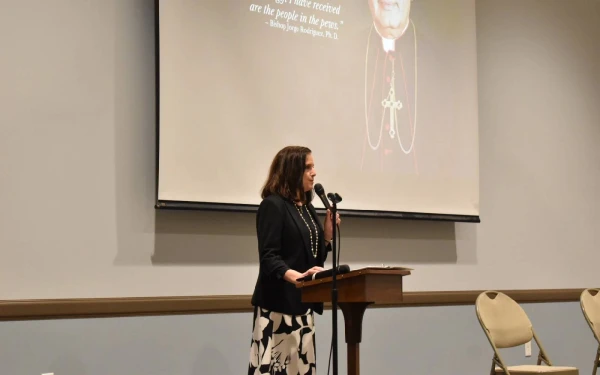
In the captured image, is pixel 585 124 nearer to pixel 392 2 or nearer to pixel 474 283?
pixel 474 283

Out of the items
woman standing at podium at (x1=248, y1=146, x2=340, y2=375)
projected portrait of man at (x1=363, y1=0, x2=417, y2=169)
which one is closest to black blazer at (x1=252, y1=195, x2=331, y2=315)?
woman standing at podium at (x1=248, y1=146, x2=340, y2=375)

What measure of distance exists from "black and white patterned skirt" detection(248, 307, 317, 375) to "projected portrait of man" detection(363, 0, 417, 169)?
1.82 metres

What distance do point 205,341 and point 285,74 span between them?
163 centimetres

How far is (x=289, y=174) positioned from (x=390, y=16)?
2029 millimetres

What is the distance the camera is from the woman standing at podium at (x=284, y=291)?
285 centimetres

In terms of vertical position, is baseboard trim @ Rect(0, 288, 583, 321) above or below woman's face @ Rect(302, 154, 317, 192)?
below

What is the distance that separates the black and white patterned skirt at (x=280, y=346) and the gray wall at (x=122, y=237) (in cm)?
102

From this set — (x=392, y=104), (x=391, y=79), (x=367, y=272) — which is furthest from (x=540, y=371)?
(x=391, y=79)

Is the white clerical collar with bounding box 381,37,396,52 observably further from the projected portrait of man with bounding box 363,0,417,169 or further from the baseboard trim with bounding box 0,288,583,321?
the baseboard trim with bounding box 0,288,583,321

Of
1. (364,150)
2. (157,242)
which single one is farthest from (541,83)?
(157,242)

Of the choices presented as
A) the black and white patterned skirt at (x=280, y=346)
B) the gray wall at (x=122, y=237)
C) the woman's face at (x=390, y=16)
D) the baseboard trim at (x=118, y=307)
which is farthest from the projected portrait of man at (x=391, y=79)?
the black and white patterned skirt at (x=280, y=346)

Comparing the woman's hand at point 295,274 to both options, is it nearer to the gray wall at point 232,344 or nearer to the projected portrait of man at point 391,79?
the gray wall at point 232,344

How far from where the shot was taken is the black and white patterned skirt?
9.34 ft

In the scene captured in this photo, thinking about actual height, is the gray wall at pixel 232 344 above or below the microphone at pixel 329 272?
below
